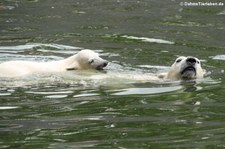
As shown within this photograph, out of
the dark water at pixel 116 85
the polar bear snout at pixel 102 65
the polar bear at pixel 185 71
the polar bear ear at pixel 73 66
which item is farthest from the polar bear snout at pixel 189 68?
the polar bear ear at pixel 73 66

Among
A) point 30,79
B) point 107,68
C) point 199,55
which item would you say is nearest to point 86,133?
point 30,79

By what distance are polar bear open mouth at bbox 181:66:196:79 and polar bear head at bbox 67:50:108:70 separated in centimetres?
182

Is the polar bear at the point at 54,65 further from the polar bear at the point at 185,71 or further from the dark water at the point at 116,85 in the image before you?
the polar bear at the point at 185,71

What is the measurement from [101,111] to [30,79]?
112 inches

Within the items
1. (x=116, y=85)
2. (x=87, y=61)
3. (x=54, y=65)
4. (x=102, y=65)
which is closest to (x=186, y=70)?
(x=116, y=85)

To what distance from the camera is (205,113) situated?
7391 mm

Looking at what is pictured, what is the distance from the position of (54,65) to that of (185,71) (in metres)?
2.32

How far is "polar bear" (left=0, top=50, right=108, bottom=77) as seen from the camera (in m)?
10.3

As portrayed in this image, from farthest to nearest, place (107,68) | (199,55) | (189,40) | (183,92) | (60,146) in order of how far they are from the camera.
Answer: (189,40)
(199,55)
(107,68)
(183,92)
(60,146)

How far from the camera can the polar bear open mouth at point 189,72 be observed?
1025 centimetres

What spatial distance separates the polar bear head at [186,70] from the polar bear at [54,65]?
163cm

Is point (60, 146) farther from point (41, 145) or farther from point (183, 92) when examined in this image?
point (183, 92)

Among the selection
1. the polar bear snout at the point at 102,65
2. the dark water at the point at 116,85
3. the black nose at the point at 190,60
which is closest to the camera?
the dark water at the point at 116,85

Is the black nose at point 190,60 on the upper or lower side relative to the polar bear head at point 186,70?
upper
